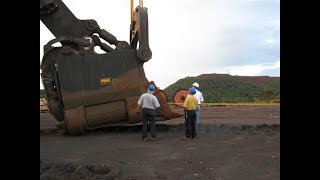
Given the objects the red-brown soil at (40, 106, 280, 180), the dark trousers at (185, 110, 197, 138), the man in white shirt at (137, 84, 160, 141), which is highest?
the man in white shirt at (137, 84, 160, 141)

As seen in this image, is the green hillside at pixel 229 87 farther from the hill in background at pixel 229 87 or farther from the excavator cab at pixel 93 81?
the excavator cab at pixel 93 81

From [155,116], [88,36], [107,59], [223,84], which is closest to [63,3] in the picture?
[88,36]

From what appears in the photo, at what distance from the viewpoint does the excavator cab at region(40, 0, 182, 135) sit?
12016 millimetres

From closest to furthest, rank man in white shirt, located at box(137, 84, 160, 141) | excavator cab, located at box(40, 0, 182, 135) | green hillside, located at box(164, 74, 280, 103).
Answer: man in white shirt, located at box(137, 84, 160, 141)
excavator cab, located at box(40, 0, 182, 135)
green hillside, located at box(164, 74, 280, 103)

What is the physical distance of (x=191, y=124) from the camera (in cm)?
1191

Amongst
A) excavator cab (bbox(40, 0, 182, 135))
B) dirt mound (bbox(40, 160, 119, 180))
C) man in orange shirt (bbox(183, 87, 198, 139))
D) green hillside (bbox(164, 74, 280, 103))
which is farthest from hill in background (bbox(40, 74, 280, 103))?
dirt mound (bbox(40, 160, 119, 180))

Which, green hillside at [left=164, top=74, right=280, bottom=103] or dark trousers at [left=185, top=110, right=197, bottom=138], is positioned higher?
green hillside at [left=164, top=74, right=280, bottom=103]

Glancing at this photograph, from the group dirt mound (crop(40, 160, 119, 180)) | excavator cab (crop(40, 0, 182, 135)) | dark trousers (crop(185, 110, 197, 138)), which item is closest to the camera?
dirt mound (crop(40, 160, 119, 180))

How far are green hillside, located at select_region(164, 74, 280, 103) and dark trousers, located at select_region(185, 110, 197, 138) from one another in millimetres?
33254

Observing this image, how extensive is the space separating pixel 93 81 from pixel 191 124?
120 inches

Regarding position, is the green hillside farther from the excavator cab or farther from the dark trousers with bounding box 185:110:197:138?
the excavator cab
